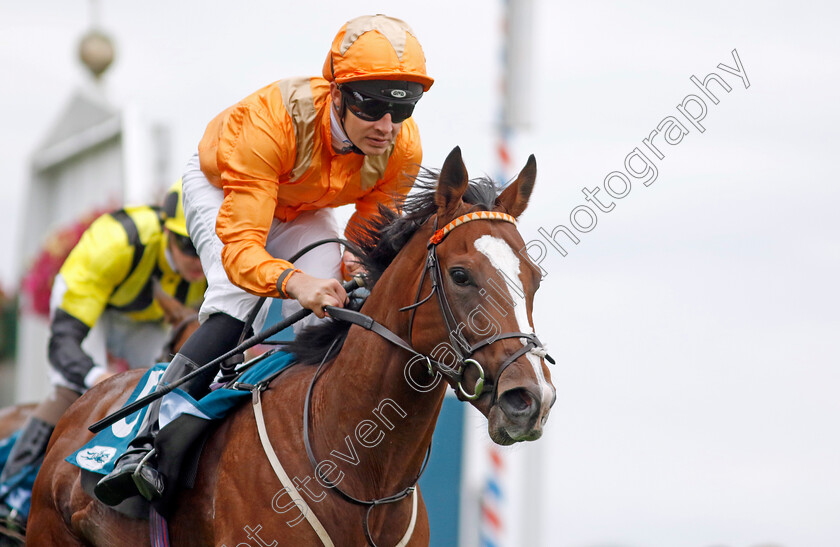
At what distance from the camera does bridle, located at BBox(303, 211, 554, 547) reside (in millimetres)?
2766

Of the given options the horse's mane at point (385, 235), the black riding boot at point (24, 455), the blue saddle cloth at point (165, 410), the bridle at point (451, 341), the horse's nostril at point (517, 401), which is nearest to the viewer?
the horse's nostril at point (517, 401)

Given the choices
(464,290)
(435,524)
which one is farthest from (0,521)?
(464,290)

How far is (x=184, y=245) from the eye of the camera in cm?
578

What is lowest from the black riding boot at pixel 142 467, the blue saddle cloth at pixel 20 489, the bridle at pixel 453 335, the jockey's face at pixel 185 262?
the blue saddle cloth at pixel 20 489

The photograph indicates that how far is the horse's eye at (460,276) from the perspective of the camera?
2.89 metres

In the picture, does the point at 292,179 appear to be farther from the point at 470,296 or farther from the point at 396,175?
the point at 470,296

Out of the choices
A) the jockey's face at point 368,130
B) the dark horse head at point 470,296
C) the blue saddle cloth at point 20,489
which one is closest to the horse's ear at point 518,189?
the dark horse head at point 470,296

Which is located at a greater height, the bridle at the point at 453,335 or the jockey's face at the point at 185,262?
the jockey's face at the point at 185,262

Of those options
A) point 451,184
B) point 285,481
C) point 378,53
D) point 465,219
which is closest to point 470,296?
point 465,219

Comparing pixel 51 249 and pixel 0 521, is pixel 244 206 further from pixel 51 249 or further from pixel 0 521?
pixel 51 249

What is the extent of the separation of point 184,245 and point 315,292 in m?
2.80

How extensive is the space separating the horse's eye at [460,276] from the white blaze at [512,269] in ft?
0.25

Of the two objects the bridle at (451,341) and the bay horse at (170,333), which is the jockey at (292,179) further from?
the bay horse at (170,333)

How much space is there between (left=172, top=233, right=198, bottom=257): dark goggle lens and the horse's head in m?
2.95
